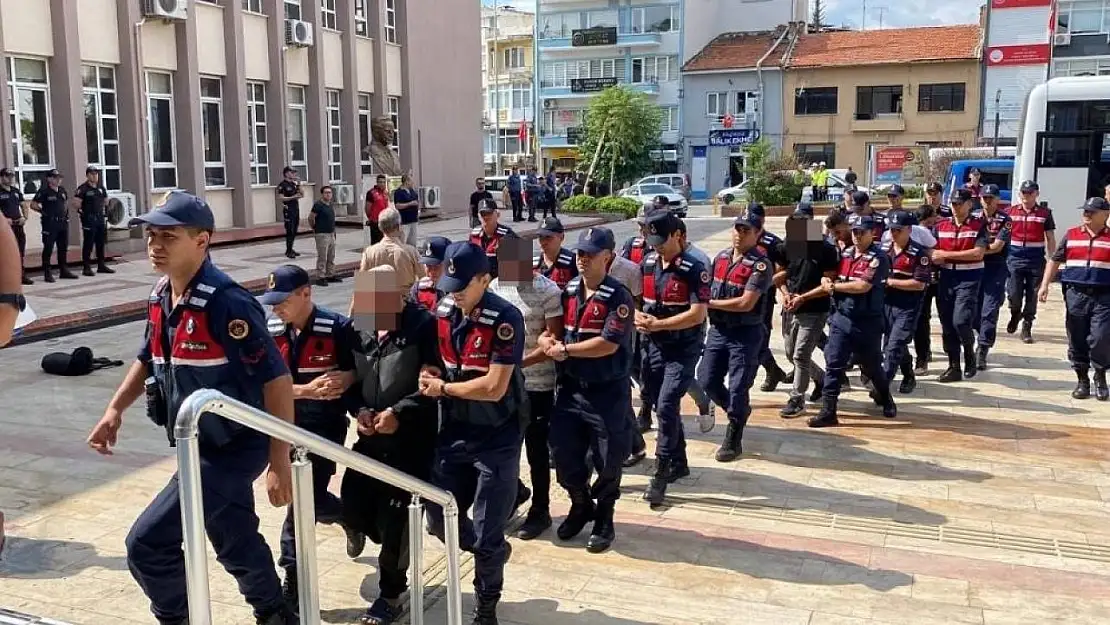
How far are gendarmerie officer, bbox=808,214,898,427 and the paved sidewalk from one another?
0.43 meters

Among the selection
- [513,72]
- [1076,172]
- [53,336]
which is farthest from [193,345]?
[513,72]

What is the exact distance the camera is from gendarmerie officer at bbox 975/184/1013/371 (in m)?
10.2

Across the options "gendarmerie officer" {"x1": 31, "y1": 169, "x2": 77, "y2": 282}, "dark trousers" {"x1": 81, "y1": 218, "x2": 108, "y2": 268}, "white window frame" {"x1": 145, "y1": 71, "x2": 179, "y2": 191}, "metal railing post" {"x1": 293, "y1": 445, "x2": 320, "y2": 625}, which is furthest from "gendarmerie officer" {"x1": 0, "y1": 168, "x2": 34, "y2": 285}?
"metal railing post" {"x1": 293, "y1": 445, "x2": 320, "y2": 625}

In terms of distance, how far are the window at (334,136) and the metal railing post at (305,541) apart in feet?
76.2

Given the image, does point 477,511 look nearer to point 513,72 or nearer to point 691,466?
point 691,466

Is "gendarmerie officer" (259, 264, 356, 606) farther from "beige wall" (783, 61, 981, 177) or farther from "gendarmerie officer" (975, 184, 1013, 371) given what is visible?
"beige wall" (783, 61, 981, 177)

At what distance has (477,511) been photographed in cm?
427

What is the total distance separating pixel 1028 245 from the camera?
11.5 meters

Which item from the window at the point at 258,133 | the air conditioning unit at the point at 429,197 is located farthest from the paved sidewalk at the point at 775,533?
the air conditioning unit at the point at 429,197

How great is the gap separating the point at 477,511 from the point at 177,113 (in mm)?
18780

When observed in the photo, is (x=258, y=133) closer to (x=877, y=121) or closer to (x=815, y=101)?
(x=815, y=101)

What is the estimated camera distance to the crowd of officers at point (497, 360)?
12.0 ft

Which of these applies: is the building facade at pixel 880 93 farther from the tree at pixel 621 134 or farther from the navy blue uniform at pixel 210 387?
the navy blue uniform at pixel 210 387

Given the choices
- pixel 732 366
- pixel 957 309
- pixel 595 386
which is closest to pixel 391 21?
pixel 957 309
